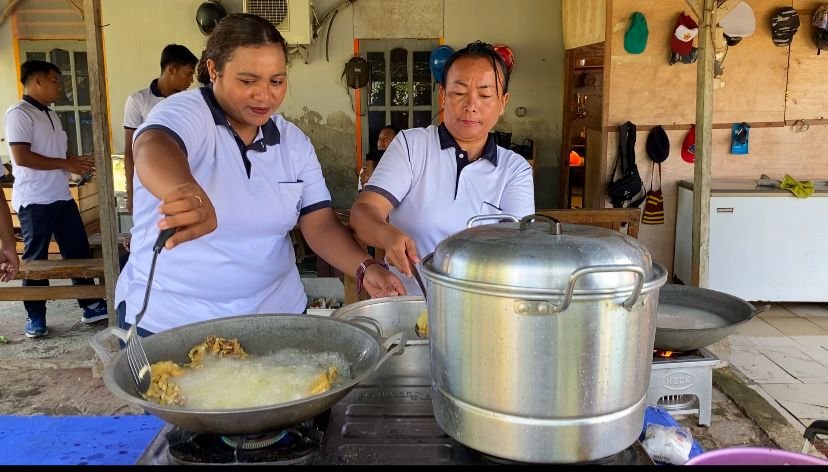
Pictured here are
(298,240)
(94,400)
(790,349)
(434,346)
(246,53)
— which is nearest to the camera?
(434,346)

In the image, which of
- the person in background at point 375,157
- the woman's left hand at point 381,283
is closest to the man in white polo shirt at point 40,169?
the person in background at point 375,157

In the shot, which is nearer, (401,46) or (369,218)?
(369,218)

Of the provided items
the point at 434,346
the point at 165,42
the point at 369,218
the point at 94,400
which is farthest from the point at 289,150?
the point at 165,42

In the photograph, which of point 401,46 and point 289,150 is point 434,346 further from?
point 401,46

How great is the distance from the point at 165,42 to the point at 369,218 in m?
6.83

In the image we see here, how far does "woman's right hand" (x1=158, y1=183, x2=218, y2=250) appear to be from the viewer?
46.8 inches

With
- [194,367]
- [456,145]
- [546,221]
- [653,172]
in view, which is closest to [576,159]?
[653,172]

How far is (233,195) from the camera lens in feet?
6.04

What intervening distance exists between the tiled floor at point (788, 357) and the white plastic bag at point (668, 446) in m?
2.41

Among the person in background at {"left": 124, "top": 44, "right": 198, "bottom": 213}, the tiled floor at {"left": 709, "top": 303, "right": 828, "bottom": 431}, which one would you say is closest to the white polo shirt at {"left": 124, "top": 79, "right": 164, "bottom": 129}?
the person in background at {"left": 124, "top": 44, "right": 198, "bottom": 213}

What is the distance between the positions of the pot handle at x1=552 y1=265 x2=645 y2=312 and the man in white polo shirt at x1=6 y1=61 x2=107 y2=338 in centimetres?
514

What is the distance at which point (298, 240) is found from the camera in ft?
20.2

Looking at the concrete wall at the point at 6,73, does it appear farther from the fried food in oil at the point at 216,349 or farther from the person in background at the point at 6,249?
the fried food in oil at the point at 216,349

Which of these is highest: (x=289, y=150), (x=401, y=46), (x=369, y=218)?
(x=401, y=46)
